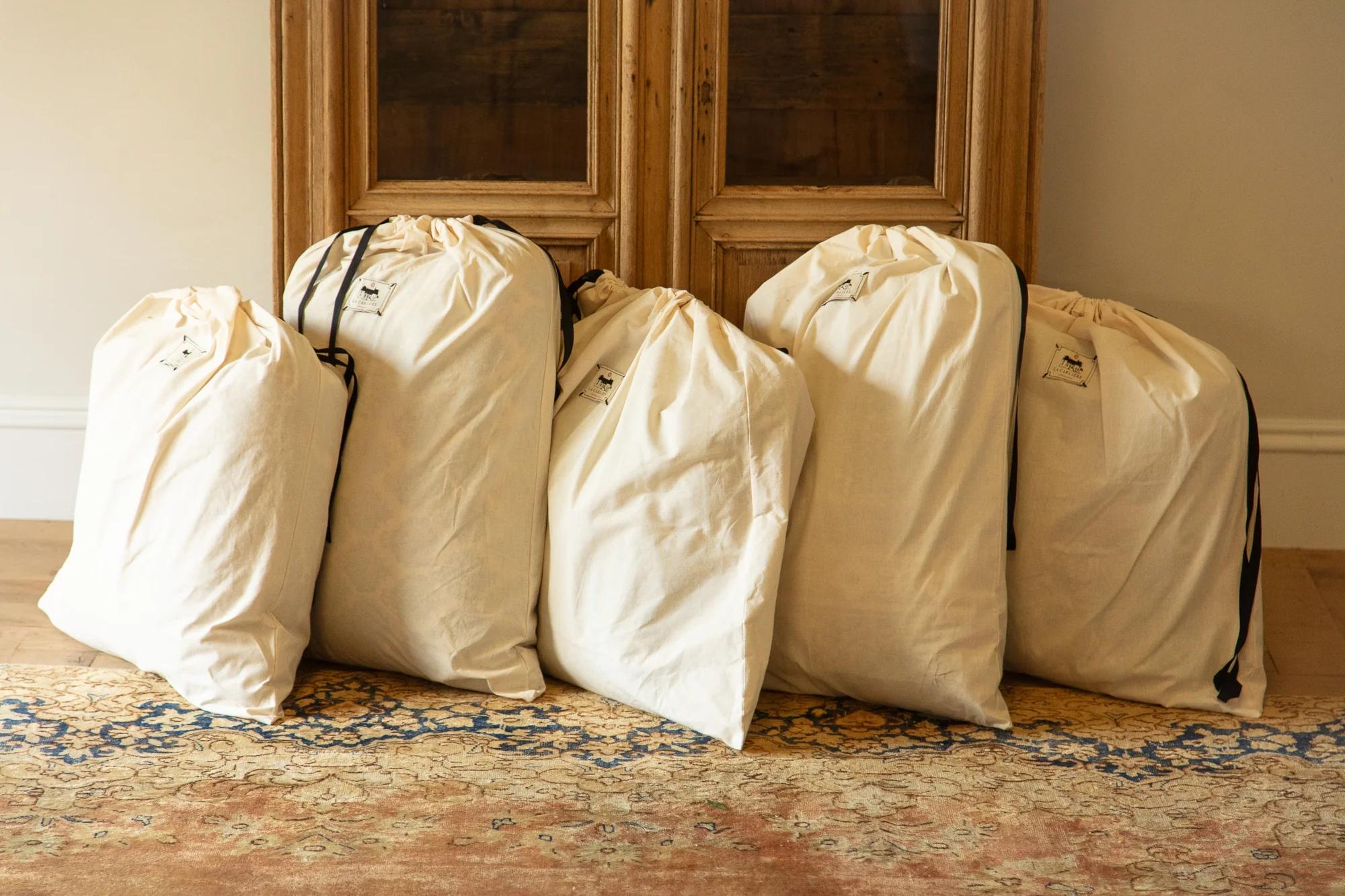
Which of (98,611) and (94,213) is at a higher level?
(94,213)

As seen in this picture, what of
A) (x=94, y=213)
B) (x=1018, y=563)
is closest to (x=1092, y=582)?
(x=1018, y=563)

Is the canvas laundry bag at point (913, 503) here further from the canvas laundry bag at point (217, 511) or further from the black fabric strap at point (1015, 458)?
the canvas laundry bag at point (217, 511)

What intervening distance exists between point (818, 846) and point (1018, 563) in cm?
55

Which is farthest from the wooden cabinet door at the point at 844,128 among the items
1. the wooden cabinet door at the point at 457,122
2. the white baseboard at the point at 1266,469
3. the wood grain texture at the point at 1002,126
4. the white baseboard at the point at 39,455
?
the white baseboard at the point at 39,455

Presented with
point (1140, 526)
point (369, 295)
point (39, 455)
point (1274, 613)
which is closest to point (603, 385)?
point (369, 295)

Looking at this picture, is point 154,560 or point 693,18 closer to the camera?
point 154,560

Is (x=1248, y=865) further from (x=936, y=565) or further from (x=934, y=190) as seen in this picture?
(x=934, y=190)

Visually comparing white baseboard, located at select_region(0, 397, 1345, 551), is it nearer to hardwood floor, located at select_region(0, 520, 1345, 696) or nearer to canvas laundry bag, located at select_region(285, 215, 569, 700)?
hardwood floor, located at select_region(0, 520, 1345, 696)

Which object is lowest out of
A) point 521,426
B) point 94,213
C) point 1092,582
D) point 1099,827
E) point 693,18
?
point 1099,827

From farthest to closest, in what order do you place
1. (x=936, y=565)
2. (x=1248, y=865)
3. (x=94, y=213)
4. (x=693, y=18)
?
(x=94, y=213), (x=693, y=18), (x=936, y=565), (x=1248, y=865)

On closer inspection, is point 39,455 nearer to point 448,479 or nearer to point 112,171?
point 112,171

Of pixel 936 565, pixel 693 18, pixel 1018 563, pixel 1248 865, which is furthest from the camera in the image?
pixel 693 18

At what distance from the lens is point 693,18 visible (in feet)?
5.87

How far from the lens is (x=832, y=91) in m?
1.82
